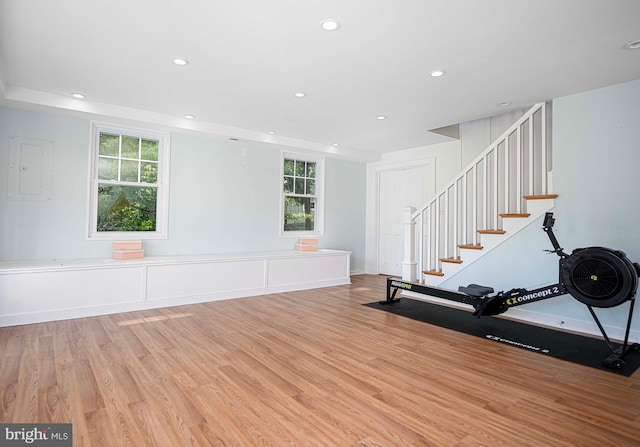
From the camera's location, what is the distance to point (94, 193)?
4.71 meters

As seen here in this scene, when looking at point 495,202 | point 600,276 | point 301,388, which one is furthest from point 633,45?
point 301,388

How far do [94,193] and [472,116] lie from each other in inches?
207

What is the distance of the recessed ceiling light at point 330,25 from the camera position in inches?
101

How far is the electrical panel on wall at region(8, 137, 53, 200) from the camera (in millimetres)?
4180

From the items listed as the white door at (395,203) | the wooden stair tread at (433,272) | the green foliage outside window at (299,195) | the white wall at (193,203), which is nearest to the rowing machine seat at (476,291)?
the wooden stair tread at (433,272)

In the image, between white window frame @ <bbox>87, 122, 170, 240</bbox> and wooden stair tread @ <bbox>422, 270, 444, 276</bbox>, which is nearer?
white window frame @ <bbox>87, 122, 170, 240</bbox>

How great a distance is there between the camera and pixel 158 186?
522 cm

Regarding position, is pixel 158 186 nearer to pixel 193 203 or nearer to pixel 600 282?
pixel 193 203

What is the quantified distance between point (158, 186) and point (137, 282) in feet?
A: 4.98

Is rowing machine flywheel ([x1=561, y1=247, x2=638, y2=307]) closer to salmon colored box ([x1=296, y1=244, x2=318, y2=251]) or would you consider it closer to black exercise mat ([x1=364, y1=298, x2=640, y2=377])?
black exercise mat ([x1=364, y1=298, x2=640, y2=377])

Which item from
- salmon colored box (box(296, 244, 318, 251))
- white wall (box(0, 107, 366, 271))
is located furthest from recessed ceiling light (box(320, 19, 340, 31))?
salmon colored box (box(296, 244, 318, 251))

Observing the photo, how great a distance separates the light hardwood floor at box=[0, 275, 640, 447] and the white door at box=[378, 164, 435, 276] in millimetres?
3595

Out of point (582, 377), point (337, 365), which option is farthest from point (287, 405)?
point (582, 377)

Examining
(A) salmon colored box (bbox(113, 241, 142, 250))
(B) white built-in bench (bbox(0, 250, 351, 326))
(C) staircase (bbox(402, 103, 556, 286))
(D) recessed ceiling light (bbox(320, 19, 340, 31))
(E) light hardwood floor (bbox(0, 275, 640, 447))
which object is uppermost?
(D) recessed ceiling light (bbox(320, 19, 340, 31))
